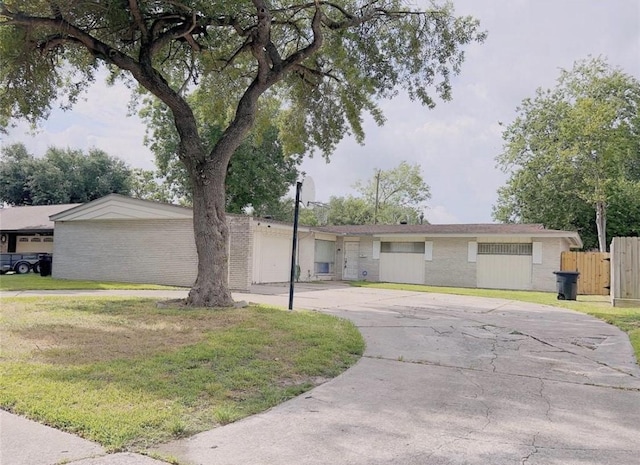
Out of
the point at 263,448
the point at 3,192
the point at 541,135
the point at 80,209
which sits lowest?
the point at 263,448

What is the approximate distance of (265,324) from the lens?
818 cm

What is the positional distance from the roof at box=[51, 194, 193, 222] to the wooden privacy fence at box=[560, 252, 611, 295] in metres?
16.2

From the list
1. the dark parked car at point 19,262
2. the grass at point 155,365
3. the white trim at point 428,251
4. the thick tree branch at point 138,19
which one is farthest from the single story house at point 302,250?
the grass at point 155,365

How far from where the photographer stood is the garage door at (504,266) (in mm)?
22453

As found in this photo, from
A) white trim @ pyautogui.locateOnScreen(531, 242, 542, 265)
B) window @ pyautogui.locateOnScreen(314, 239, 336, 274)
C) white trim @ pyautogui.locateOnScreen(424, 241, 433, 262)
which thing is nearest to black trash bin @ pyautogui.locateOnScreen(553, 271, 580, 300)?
white trim @ pyautogui.locateOnScreen(531, 242, 542, 265)

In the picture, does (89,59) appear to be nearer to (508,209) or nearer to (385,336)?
(385,336)

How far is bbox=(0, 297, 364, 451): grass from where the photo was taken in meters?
3.82

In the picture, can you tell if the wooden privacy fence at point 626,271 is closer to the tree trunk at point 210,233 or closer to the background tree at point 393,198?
the tree trunk at point 210,233

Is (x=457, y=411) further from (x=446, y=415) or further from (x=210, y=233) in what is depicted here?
(x=210, y=233)

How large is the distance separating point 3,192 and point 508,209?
3658cm

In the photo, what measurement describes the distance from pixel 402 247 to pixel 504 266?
202 inches

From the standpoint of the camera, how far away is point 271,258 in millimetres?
20906

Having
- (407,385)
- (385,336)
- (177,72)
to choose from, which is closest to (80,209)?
(177,72)

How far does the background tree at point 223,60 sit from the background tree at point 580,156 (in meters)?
16.4
